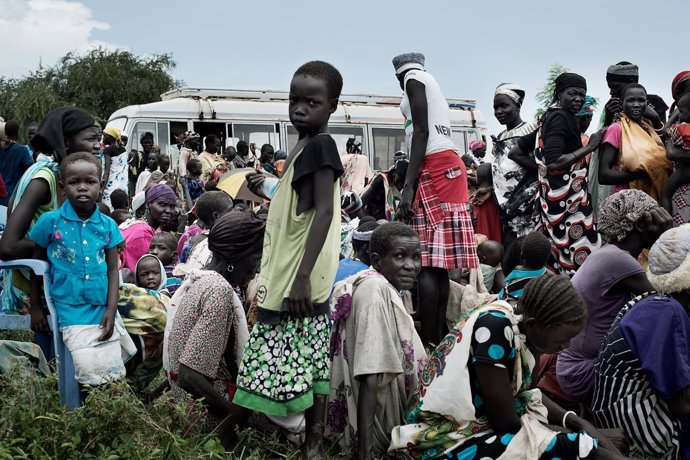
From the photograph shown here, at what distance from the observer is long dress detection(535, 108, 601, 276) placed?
19.2 ft

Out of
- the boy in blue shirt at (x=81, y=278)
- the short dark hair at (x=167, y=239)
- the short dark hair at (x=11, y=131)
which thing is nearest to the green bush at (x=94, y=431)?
the boy in blue shirt at (x=81, y=278)

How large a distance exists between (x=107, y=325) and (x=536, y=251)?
2707mm

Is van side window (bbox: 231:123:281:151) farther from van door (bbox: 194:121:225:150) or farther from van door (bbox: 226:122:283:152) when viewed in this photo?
van door (bbox: 194:121:225:150)

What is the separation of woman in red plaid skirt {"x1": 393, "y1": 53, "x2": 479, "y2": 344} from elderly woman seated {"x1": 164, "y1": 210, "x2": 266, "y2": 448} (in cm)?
145

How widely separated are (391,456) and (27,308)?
212 cm

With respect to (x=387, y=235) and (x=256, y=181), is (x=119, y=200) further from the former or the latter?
(x=387, y=235)

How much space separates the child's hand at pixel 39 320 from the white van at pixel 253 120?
13.0 meters

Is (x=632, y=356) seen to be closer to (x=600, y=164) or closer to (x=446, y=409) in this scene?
(x=446, y=409)

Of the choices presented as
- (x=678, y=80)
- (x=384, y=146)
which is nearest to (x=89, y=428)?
(x=678, y=80)

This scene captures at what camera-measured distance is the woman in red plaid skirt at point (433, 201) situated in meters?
5.12

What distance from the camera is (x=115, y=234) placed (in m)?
4.18

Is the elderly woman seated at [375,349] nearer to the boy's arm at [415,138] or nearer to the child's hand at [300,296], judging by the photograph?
the child's hand at [300,296]

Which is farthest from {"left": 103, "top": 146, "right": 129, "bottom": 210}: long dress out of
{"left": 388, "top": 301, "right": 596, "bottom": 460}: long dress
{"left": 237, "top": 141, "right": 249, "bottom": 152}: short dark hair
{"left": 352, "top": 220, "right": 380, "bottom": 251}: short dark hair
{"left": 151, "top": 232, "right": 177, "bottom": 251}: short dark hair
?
{"left": 388, "top": 301, "right": 596, "bottom": 460}: long dress

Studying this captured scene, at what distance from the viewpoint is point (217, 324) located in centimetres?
377
